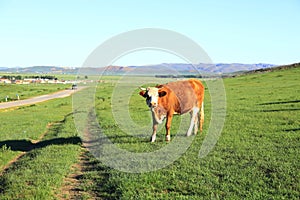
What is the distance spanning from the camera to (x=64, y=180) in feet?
33.9

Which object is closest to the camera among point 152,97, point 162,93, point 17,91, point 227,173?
point 227,173

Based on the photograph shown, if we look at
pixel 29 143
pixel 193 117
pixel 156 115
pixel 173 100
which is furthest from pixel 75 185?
pixel 29 143

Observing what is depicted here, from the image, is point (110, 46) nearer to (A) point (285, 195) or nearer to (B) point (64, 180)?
(B) point (64, 180)

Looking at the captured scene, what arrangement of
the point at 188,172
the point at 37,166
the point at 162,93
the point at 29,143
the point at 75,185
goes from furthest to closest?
the point at 29,143 < the point at 162,93 < the point at 37,166 < the point at 75,185 < the point at 188,172

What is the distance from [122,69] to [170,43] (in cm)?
262

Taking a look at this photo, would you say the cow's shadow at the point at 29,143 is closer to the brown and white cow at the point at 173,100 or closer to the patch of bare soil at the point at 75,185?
the patch of bare soil at the point at 75,185

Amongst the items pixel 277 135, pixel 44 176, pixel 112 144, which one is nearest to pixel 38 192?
pixel 44 176

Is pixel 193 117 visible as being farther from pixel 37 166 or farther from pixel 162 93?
pixel 37 166

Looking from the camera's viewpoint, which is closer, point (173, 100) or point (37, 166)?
point (37, 166)

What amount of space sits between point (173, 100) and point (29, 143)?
8.51 m

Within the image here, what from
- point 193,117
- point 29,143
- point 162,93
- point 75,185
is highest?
point 162,93

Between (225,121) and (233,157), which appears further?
(225,121)

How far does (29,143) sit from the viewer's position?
17406mm

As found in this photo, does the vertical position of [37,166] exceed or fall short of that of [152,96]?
it falls short
